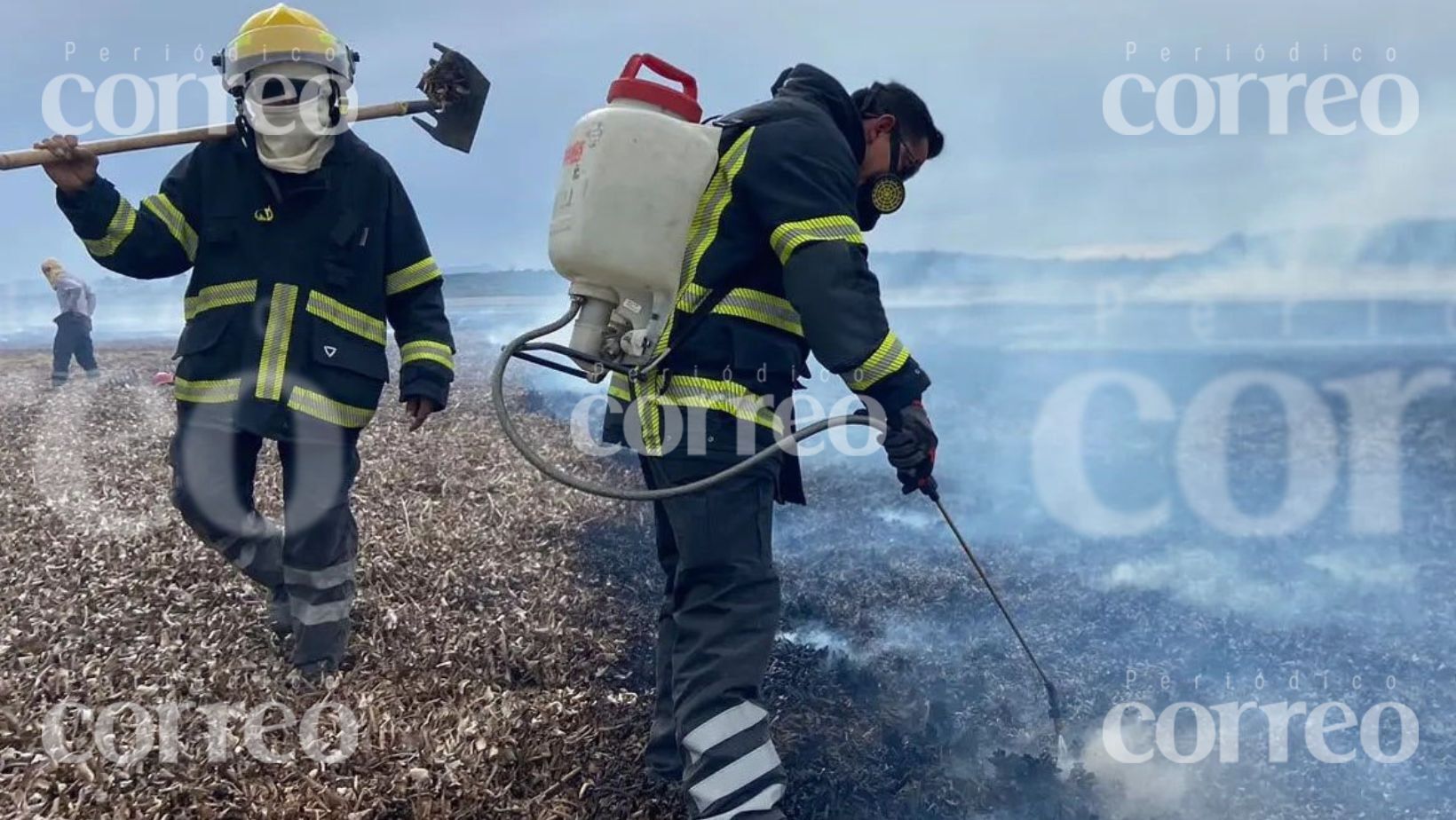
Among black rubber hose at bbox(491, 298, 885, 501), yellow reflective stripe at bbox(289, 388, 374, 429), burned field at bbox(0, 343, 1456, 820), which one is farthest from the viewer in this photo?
yellow reflective stripe at bbox(289, 388, 374, 429)

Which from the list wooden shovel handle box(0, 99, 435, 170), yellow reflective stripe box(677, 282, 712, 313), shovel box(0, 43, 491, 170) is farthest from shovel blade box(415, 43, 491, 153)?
yellow reflective stripe box(677, 282, 712, 313)

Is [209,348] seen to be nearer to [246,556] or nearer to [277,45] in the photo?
[246,556]

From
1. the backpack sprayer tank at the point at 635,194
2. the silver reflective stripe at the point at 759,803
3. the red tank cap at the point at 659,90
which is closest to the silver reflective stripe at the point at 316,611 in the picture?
the backpack sprayer tank at the point at 635,194

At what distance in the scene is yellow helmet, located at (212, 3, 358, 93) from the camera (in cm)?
415

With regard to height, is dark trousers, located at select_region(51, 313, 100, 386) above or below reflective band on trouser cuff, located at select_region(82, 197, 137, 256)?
below

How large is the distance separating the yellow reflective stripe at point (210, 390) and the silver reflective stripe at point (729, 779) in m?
2.45

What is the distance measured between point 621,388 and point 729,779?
57.3 inches

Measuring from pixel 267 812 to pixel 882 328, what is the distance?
2.60 metres

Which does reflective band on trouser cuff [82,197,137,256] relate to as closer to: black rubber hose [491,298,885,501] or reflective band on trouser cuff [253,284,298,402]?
reflective band on trouser cuff [253,284,298,402]

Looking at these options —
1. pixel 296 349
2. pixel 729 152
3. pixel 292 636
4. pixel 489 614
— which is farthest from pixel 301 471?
pixel 729 152

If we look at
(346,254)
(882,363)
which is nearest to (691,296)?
(882,363)

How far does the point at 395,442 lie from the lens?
9.42 metres

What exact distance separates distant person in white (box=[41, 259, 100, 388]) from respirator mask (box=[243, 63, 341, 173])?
546 inches

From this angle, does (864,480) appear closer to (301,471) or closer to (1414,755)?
(1414,755)
